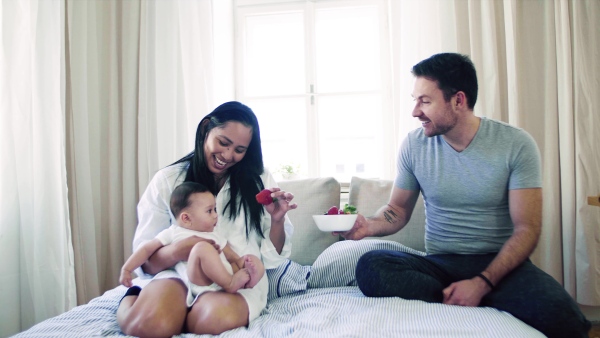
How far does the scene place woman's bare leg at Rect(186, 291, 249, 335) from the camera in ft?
4.50

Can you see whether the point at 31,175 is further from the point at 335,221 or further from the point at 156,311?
the point at 335,221

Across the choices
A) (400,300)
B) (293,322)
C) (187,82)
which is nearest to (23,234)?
(187,82)

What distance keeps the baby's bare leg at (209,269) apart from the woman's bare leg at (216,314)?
0.03m

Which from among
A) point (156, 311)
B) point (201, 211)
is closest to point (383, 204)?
point (201, 211)

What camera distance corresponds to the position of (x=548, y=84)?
103 inches

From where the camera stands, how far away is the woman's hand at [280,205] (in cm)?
162

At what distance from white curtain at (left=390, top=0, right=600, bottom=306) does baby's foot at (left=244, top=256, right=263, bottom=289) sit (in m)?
1.49

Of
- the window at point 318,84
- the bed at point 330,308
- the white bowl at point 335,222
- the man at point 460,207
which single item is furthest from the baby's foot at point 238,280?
the window at point 318,84

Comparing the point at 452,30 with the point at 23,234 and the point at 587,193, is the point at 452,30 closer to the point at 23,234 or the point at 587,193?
the point at 587,193

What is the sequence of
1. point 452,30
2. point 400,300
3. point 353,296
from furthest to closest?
point 452,30
point 353,296
point 400,300

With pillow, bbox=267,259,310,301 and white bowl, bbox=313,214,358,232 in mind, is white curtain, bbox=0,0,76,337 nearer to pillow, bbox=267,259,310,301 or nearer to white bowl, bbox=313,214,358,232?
pillow, bbox=267,259,310,301

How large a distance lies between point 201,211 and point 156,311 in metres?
0.34

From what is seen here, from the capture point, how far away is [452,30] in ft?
9.02

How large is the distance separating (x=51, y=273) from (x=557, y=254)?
2.47m
